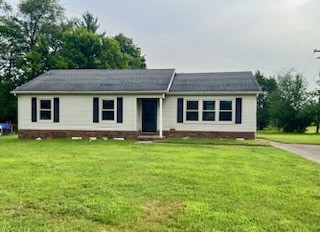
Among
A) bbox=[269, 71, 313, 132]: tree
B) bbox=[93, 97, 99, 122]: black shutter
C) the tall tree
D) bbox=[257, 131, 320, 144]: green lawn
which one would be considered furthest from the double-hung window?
bbox=[269, 71, 313, 132]: tree

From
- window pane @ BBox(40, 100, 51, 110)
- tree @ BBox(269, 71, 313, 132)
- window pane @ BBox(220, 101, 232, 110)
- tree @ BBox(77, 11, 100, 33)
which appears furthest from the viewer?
tree @ BBox(77, 11, 100, 33)

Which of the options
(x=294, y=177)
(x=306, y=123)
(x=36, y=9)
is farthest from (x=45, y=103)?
(x=306, y=123)

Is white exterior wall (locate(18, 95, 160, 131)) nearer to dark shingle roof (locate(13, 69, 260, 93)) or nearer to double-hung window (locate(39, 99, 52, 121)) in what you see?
double-hung window (locate(39, 99, 52, 121))

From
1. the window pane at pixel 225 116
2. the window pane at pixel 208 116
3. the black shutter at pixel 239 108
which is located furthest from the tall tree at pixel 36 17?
the black shutter at pixel 239 108

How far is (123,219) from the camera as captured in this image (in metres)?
3.85

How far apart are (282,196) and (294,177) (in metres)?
1.81

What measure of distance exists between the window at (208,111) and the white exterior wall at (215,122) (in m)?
0.23

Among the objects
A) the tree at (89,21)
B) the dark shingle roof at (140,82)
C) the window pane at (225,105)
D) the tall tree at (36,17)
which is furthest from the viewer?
the tree at (89,21)

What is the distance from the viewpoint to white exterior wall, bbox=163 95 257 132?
15.6 metres

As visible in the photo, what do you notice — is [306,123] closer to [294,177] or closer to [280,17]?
[280,17]

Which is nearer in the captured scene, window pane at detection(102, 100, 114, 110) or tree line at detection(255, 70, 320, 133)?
window pane at detection(102, 100, 114, 110)

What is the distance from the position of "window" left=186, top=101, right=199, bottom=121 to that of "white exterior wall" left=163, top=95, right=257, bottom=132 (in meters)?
0.23

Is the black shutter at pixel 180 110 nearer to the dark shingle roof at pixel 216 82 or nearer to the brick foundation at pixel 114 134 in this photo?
the dark shingle roof at pixel 216 82

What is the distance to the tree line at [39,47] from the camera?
94.4ft
